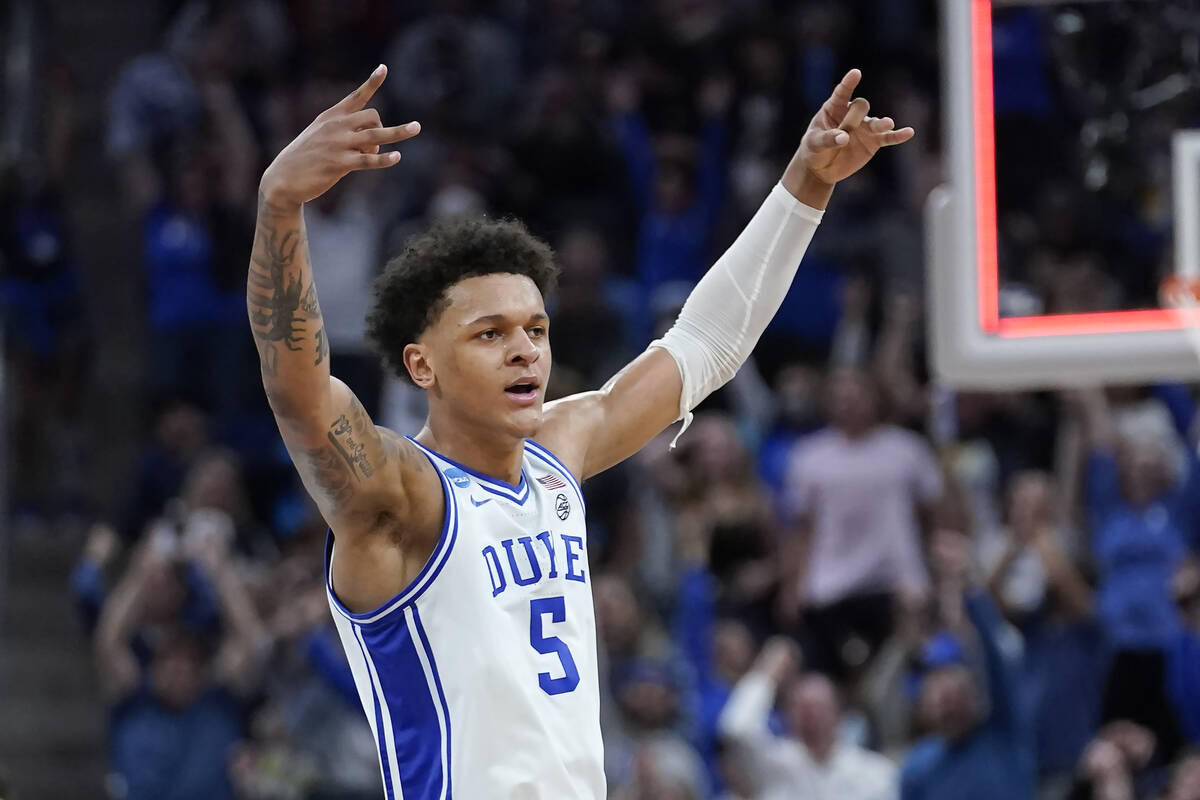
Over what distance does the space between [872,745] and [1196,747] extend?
5.23 feet

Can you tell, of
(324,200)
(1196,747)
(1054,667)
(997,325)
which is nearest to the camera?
(997,325)

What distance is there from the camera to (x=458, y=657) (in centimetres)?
411

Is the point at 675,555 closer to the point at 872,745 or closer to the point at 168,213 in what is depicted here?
the point at 872,745

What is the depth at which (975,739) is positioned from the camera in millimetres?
8641

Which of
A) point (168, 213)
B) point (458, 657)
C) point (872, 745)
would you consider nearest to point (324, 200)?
point (168, 213)

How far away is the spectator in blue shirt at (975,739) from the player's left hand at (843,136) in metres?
4.28

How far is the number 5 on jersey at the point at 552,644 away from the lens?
4195 mm

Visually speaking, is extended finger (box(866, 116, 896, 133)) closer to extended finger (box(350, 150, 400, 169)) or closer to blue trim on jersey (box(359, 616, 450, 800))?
extended finger (box(350, 150, 400, 169))

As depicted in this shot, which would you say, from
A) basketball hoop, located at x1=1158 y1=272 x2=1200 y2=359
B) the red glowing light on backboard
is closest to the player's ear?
the red glowing light on backboard

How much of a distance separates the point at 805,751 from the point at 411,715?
196 inches

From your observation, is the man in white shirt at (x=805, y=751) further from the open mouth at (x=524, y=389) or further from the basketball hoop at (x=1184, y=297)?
the open mouth at (x=524, y=389)

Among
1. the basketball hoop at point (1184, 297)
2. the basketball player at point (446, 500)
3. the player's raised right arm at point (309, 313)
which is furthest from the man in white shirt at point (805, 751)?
the player's raised right arm at point (309, 313)

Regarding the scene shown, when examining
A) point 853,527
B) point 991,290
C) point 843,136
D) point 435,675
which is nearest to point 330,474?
point 435,675

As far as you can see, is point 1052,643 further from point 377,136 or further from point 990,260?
point 377,136
